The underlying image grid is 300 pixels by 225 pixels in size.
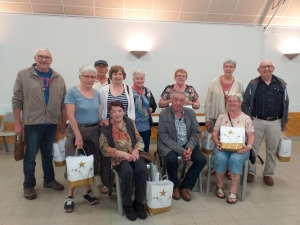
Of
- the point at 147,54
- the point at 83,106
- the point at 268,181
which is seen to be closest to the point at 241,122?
the point at 268,181

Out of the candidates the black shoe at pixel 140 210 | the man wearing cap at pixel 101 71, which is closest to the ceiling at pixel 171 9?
the man wearing cap at pixel 101 71

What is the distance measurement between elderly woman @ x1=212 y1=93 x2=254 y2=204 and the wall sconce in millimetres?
2260

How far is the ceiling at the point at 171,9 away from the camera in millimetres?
3896

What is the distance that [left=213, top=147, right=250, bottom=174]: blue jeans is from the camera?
2434 mm

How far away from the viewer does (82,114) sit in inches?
87.4

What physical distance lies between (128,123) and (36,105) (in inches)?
37.1

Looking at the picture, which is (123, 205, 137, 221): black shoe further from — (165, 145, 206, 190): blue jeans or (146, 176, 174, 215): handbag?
(165, 145, 206, 190): blue jeans

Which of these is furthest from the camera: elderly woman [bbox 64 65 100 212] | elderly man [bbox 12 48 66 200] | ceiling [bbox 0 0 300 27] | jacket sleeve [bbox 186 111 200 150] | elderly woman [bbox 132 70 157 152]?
ceiling [bbox 0 0 300 27]

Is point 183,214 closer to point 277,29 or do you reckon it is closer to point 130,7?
point 130,7

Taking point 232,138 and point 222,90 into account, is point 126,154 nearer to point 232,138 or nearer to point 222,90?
point 232,138

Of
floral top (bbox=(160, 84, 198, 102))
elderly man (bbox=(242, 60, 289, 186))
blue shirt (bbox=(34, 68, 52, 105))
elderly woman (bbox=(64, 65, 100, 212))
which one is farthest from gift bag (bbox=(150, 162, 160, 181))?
elderly man (bbox=(242, 60, 289, 186))

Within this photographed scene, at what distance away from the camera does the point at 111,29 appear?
4238mm

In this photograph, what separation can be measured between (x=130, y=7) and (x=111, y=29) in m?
0.52

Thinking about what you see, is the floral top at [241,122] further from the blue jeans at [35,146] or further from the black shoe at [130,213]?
the blue jeans at [35,146]
